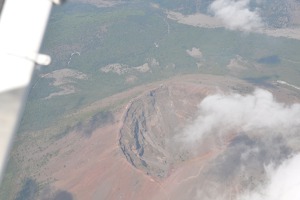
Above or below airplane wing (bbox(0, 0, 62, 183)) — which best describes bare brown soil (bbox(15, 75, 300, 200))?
below

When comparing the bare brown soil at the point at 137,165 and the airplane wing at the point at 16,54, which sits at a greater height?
the airplane wing at the point at 16,54

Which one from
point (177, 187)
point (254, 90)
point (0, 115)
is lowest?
point (254, 90)

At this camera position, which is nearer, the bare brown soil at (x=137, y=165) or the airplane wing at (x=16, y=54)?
the airplane wing at (x=16, y=54)

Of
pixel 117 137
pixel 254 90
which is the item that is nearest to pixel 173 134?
pixel 117 137

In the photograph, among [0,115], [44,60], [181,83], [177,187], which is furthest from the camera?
[181,83]

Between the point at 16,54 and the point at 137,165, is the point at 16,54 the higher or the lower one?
the higher one

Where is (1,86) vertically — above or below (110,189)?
above

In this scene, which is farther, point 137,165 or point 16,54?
point 137,165

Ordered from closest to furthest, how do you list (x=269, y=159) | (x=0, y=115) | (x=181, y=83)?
1. (x=0, y=115)
2. (x=269, y=159)
3. (x=181, y=83)

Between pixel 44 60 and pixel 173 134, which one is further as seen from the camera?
pixel 173 134

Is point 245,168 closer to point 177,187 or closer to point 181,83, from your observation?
point 177,187

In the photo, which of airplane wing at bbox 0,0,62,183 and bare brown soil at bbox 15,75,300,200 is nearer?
airplane wing at bbox 0,0,62,183
